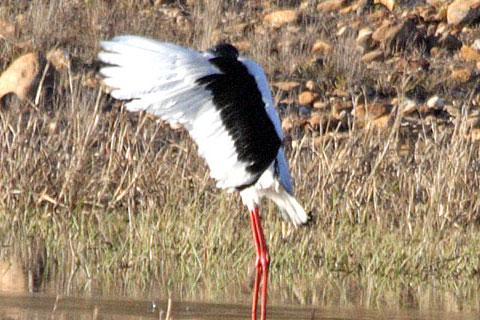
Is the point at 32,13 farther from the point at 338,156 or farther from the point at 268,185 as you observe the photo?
the point at 268,185

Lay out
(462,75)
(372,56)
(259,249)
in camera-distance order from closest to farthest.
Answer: (259,249)
(462,75)
(372,56)

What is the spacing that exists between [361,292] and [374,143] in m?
1.90

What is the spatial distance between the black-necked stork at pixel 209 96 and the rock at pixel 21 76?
6.38 m

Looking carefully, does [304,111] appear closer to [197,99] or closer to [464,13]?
[464,13]

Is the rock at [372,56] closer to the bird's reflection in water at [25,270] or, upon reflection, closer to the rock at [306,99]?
the rock at [306,99]

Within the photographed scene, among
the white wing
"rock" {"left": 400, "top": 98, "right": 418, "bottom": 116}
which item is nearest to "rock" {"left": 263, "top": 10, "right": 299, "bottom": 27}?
"rock" {"left": 400, "top": 98, "right": 418, "bottom": 116}

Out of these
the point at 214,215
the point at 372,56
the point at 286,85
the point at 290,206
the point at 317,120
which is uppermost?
the point at 372,56

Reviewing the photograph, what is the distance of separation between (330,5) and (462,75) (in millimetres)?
2079

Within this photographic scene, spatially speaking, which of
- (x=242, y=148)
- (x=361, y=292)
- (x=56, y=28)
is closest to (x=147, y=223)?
(x=361, y=292)

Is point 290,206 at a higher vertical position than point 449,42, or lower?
lower

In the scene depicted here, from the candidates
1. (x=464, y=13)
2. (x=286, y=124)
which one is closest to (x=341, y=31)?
(x=464, y=13)

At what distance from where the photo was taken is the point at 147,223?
26.9 feet

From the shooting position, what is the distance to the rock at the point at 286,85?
44.8 feet

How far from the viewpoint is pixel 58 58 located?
13570mm
